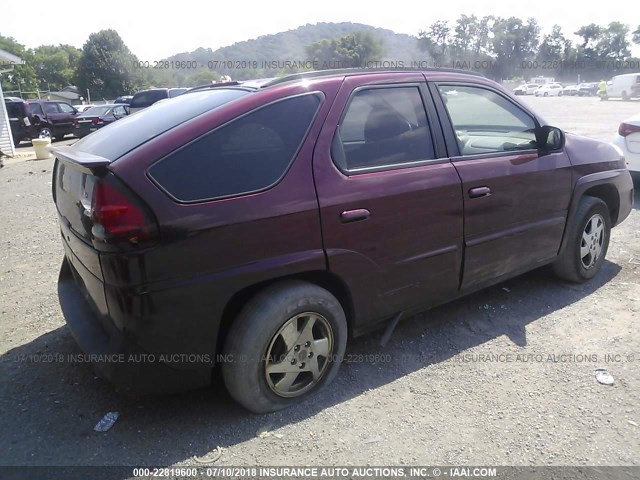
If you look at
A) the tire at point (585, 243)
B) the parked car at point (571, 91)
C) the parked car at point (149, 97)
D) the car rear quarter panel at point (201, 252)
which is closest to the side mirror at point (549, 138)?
the tire at point (585, 243)

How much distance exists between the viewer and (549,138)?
3730 millimetres

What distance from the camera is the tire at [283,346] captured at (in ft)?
8.16

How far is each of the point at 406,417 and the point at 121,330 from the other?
1.57m

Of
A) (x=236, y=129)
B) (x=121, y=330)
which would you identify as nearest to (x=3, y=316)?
(x=121, y=330)

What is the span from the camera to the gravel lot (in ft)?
7.94

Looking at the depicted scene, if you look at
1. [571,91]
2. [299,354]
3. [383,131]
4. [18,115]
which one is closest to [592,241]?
[383,131]

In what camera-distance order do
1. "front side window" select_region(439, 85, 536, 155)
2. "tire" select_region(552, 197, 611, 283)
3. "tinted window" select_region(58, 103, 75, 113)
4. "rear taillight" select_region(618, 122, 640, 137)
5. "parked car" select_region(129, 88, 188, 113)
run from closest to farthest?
1. "front side window" select_region(439, 85, 536, 155)
2. "tire" select_region(552, 197, 611, 283)
3. "rear taillight" select_region(618, 122, 640, 137)
4. "parked car" select_region(129, 88, 188, 113)
5. "tinted window" select_region(58, 103, 75, 113)

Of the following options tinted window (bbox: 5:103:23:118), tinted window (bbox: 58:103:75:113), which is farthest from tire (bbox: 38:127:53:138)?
tinted window (bbox: 58:103:75:113)

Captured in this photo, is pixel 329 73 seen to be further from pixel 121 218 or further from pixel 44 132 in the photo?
pixel 44 132

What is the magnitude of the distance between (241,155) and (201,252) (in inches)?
21.6

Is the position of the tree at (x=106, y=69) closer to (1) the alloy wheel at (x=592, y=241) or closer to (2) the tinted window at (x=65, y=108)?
(2) the tinted window at (x=65, y=108)

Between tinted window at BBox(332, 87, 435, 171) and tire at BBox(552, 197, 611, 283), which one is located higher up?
tinted window at BBox(332, 87, 435, 171)

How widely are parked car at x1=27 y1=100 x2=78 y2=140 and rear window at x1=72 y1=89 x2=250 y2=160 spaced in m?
19.4

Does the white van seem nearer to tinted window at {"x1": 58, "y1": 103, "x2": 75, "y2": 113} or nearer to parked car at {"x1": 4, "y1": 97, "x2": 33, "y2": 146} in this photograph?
tinted window at {"x1": 58, "y1": 103, "x2": 75, "y2": 113}
